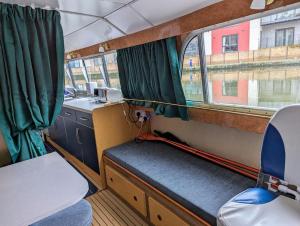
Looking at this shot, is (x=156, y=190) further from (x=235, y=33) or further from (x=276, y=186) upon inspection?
(x=235, y=33)

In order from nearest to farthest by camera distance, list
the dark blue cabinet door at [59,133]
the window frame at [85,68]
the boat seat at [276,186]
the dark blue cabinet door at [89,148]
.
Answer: the boat seat at [276,186]
the dark blue cabinet door at [89,148]
the dark blue cabinet door at [59,133]
the window frame at [85,68]

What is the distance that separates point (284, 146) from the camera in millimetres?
1159

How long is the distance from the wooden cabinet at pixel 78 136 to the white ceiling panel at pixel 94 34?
1.03 m

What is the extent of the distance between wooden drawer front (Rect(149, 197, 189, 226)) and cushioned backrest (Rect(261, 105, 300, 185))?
72 centimetres

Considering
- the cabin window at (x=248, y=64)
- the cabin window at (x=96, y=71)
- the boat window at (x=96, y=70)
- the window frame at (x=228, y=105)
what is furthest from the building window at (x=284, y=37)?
the boat window at (x=96, y=70)

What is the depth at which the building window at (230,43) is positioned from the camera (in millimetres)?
1827

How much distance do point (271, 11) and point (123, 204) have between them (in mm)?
2170

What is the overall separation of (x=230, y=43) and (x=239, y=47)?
9 cm

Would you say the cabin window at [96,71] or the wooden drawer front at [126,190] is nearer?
the wooden drawer front at [126,190]

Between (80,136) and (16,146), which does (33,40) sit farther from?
(80,136)

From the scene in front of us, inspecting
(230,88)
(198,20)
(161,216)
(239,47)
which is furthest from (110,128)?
(239,47)

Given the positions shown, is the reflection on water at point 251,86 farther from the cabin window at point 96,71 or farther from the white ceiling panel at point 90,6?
the cabin window at point 96,71

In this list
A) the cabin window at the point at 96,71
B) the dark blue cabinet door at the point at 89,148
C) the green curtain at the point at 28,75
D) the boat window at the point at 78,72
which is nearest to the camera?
the green curtain at the point at 28,75

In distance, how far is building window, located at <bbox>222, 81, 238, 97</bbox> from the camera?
1997mm
